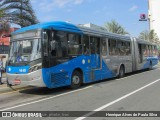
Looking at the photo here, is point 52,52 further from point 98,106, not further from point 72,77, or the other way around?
point 98,106

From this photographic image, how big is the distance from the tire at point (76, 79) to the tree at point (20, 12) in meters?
9.81

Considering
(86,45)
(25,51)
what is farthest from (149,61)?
(25,51)

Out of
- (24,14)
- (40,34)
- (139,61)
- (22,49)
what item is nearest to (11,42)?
(22,49)

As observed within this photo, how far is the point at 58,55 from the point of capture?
12875 mm

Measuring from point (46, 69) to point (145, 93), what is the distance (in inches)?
167

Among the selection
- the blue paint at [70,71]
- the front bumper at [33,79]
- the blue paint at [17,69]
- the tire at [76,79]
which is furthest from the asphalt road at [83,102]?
the tire at [76,79]

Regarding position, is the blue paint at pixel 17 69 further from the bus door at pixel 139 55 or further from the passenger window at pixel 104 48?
the bus door at pixel 139 55

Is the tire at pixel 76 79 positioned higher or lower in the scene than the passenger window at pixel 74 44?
lower

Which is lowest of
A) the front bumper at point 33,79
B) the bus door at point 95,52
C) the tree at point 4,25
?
the front bumper at point 33,79

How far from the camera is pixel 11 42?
13.4m

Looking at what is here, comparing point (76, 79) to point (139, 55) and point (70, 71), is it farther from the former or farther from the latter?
point (139, 55)

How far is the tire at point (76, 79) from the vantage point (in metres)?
14.1

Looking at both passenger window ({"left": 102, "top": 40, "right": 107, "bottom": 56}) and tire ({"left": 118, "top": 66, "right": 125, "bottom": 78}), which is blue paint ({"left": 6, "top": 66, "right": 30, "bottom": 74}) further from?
tire ({"left": 118, "top": 66, "right": 125, "bottom": 78})

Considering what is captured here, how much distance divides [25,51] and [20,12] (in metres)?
11.0
